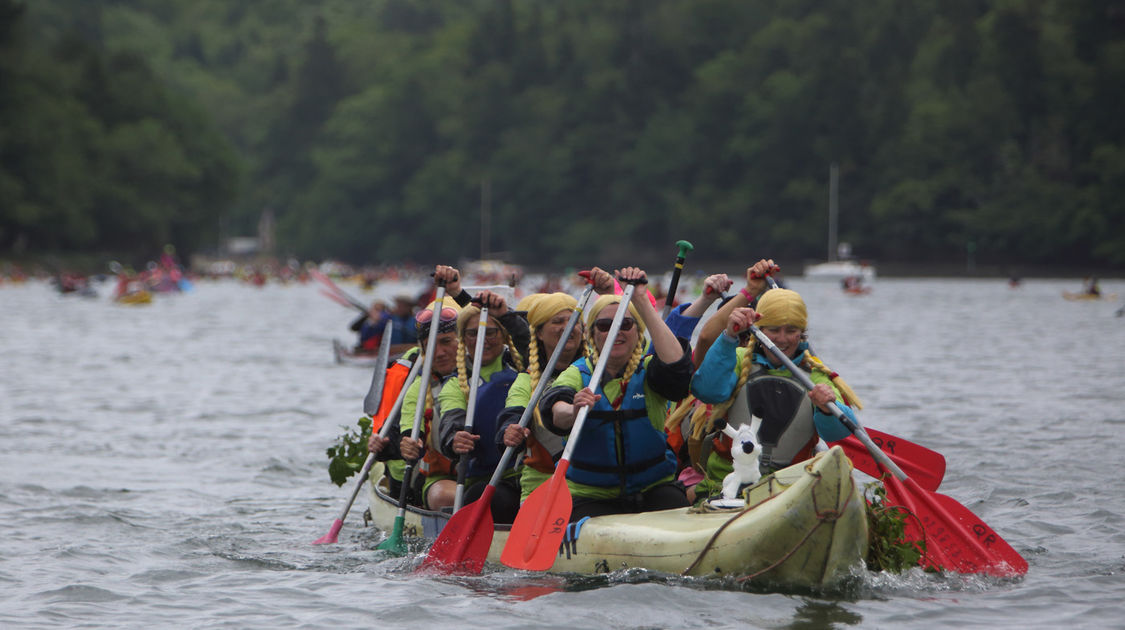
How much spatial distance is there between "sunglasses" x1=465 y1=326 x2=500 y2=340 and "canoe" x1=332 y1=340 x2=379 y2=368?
17.6 meters

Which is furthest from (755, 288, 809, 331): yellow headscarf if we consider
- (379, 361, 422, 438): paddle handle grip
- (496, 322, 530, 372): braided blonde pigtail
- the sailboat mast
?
the sailboat mast

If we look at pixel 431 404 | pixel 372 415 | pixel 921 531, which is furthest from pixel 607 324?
pixel 372 415

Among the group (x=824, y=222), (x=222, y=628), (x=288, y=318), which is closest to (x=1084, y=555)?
(x=222, y=628)

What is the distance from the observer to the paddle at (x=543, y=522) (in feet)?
28.3

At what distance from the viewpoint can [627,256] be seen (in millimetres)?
99812

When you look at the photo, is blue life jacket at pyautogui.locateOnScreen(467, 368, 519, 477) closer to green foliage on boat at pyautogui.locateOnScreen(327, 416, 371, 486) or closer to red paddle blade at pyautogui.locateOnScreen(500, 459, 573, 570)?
red paddle blade at pyautogui.locateOnScreen(500, 459, 573, 570)

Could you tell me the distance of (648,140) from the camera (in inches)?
3939

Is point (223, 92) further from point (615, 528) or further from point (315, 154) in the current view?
point (615, 528)

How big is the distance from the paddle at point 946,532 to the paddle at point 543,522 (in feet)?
4.78

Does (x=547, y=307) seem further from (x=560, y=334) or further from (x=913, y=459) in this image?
(x=913, y=459)

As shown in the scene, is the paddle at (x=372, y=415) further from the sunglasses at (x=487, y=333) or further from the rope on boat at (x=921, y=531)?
the rope on boat at (x=921, y=531)

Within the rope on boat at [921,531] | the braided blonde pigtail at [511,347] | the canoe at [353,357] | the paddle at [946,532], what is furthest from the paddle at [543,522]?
the canoe at [353,357]

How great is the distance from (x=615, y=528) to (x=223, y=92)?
156 m

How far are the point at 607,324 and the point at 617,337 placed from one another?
91mm
